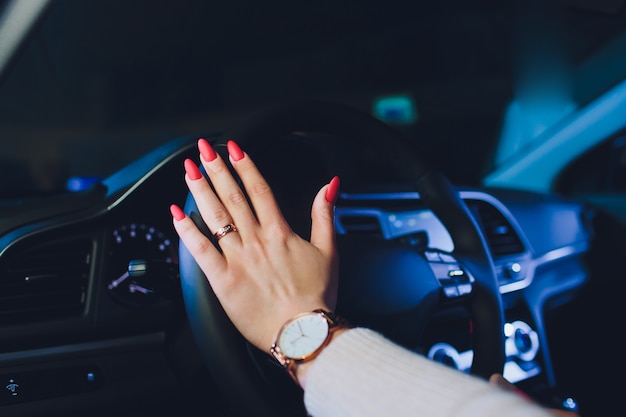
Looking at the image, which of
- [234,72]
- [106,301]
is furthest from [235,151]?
[234,72]

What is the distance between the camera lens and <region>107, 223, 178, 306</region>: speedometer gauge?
3.59 ft

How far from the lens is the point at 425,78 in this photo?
9.94m

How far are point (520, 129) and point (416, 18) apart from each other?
658cm

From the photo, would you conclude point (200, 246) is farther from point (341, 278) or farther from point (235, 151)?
point (341, 278)

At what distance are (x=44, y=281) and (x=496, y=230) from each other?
1.43 m

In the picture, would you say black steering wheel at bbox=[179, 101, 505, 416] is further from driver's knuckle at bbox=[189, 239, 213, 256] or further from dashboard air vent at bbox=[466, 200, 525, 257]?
dashboard air vent at bbox=[466, 200, 525, 257]

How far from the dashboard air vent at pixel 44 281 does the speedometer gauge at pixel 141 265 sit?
6cm

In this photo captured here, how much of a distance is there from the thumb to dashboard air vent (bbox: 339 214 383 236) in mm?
649

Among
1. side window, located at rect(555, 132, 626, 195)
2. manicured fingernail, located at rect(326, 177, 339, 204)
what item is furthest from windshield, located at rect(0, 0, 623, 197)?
manicured fingernail, located at rect(326, 177, 339, 204)

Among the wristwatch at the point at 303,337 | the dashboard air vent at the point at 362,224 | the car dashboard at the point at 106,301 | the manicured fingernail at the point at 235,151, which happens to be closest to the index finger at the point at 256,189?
the manicured fingernail at the point at 235,151

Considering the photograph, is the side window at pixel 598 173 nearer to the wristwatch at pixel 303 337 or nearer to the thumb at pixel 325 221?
the thumb at pixel 325 221

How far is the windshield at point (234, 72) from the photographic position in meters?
7.59

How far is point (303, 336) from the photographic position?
77cm

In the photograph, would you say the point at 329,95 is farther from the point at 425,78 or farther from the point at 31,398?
the point at 31,398
